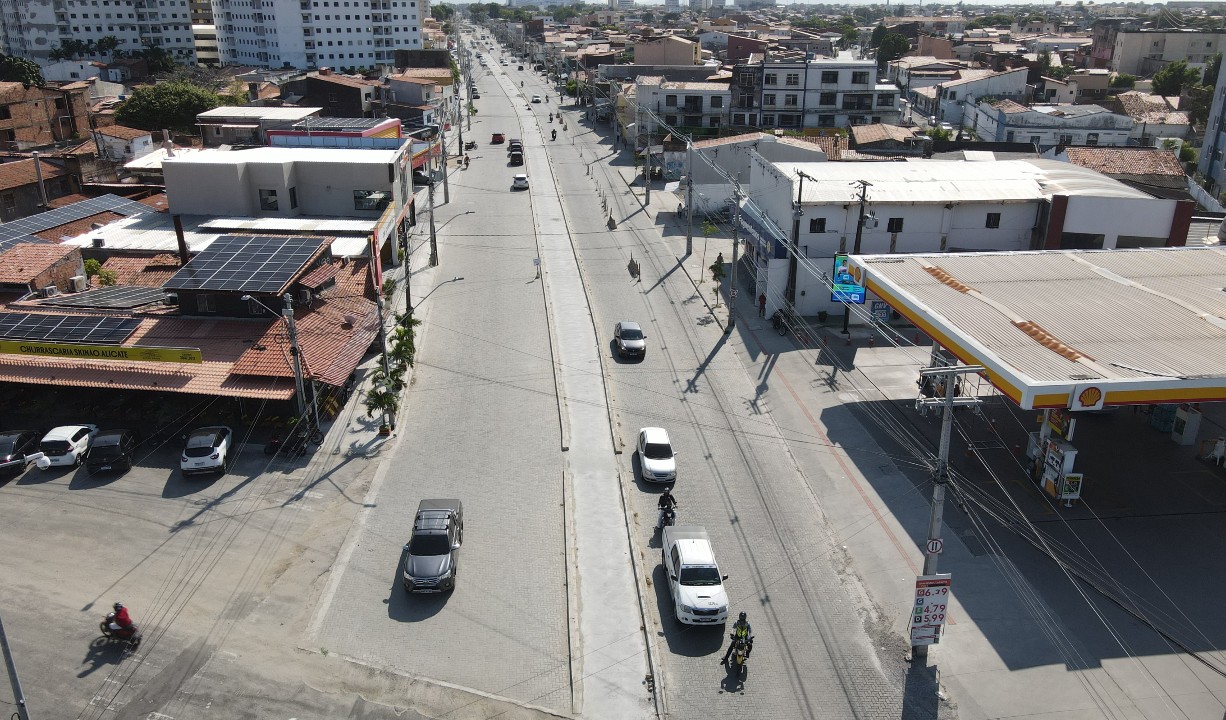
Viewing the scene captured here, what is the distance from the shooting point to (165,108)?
89.8 meters

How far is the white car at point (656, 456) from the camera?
93.1ft

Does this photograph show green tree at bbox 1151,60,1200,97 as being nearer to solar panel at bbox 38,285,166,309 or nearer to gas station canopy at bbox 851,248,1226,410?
gas station canopy at bbox 851,248,1226,410

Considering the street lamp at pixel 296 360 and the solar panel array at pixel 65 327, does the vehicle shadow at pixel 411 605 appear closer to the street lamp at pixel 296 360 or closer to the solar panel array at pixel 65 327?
the street lamp at pixel 296 360

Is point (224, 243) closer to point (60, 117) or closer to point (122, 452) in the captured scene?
point (122, 452)

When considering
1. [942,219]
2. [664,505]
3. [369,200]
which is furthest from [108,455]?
[942,219]

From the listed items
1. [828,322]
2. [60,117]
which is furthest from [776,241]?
[60,117]

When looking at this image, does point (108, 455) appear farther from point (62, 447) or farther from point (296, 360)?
point (296, 360)

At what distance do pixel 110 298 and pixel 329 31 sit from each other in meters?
137

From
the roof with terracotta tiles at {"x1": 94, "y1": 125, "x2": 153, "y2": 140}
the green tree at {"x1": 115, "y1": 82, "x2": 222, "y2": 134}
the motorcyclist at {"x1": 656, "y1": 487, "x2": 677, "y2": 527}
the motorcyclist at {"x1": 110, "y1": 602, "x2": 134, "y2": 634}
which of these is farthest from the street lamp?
the green tree at {"x1": 115, "y1": 82, "x2": 222, "y2": 134}

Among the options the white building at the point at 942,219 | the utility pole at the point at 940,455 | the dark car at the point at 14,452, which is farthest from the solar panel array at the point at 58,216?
the utility pole at the point at 940,455

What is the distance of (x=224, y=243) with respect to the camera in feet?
122

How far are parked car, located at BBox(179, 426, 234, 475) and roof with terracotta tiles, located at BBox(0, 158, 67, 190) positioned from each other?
38.0 m

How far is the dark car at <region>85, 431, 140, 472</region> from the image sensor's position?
28.8m

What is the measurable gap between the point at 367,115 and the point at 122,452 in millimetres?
73583
